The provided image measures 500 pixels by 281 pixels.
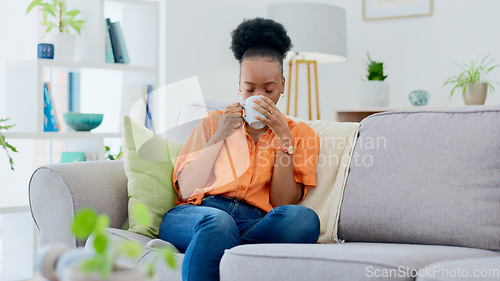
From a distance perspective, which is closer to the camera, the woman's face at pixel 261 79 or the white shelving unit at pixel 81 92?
the woman's face at pixel 261 79

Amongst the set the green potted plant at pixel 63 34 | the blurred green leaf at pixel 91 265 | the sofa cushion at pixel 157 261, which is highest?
the green potted plant at pixel 63 34

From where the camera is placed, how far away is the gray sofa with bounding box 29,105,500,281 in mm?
1458

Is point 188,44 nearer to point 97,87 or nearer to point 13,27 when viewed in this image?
point 97,87

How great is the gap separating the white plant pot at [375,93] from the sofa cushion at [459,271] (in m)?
2.18

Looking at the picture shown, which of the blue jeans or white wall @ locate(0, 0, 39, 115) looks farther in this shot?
white wall @ locate(0, 0, 39, 115)

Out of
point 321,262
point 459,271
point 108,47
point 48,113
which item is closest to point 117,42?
point 108,47

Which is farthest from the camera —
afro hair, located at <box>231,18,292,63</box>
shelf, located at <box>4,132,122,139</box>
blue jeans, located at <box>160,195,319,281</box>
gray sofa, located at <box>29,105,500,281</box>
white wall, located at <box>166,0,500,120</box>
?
white wall, located at <box>166,0,500,120</box>

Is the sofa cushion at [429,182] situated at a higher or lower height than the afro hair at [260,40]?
lower

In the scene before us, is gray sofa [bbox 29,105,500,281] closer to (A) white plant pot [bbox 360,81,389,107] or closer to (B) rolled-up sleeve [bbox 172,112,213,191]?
(B) rolled-up sleeve [bbox 172,112,213,191]

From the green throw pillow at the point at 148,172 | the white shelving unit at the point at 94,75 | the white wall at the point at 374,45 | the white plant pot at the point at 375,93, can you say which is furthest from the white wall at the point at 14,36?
Result: the white plant pot at the point at 375,93

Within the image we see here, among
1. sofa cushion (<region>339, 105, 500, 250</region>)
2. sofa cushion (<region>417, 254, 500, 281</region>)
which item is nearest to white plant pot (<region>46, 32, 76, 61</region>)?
sofa cushion (<region>339, 105, 500, 250</region>)

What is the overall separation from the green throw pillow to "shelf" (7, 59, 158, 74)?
41.2 inches

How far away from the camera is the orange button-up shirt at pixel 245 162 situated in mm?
1678

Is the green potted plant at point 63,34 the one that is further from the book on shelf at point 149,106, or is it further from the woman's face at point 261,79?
the woman's face at point 261,79
